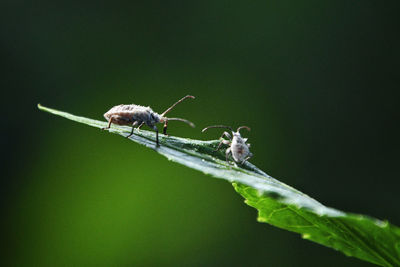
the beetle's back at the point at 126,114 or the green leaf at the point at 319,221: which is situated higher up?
the beetle's back at the point at 126,114

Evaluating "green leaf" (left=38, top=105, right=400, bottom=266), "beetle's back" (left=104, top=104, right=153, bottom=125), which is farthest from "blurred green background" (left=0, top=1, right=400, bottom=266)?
"green leaf" (left=38, top=105, right=400, bottom=266)

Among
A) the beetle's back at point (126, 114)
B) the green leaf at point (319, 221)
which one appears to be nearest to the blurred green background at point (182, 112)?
the beetle's back at point (126, 114)

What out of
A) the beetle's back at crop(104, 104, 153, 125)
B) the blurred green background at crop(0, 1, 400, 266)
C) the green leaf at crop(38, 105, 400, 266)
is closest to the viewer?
the green leaf at crop(38, 105, 400, 266)

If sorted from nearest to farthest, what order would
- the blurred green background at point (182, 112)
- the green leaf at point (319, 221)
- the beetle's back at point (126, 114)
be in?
the green leaf at point (319, 221)
the beetle's back at point (126, 114)
the blurred green background at point (182, 112)

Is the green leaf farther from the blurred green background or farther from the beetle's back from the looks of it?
the blurred green background

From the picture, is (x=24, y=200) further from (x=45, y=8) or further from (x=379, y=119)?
(x=379, y=119)

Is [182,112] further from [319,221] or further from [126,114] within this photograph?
[319,221]

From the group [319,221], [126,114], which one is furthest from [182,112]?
[319,221]

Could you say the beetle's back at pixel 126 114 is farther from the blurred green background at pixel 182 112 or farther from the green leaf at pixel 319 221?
the blurred green background at pixel 182 112

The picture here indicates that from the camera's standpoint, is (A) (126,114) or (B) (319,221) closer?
(B) (319,221)
